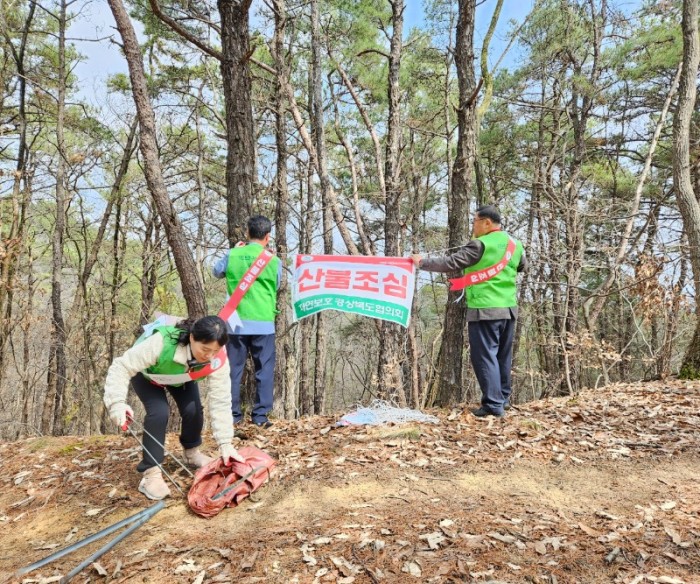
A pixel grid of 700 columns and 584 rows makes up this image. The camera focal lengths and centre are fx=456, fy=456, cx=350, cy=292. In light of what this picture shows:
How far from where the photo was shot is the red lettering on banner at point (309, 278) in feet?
14.9

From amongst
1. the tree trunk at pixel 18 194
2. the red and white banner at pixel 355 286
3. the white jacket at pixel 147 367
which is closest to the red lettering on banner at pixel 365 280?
the red and white banner at pixel 355 286

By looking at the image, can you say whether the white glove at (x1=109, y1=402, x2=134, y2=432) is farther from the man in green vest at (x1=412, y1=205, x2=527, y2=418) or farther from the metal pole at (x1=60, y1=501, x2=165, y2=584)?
the man in green vest at (x1=412, y1=205, x2=527, y2=418)

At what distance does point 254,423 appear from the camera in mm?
4199

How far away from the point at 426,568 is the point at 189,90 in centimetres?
1281

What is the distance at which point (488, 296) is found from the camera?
4.05 meters

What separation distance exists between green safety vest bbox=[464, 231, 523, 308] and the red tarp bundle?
2.26 m

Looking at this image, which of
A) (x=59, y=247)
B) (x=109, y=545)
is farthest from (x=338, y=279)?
(x=59, y=247)

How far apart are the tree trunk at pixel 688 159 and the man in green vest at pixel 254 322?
5090mm

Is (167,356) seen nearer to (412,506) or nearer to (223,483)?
(223,483)

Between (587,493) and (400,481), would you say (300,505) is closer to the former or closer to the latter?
(400,481)

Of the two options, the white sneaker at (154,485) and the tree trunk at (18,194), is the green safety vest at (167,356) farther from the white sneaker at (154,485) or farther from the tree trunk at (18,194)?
the tree trunk at (18,194)

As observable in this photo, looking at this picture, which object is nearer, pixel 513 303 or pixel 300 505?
pixel 300 505

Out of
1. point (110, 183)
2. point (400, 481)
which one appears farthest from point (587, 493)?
point (110, 183)

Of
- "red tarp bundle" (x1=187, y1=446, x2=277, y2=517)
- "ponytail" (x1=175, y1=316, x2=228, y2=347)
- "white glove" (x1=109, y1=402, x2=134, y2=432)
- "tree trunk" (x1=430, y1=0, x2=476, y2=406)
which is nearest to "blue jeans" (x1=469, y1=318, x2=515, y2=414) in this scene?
"tree trunk" (x1=430, y1=0, x2=476, y2=406)
